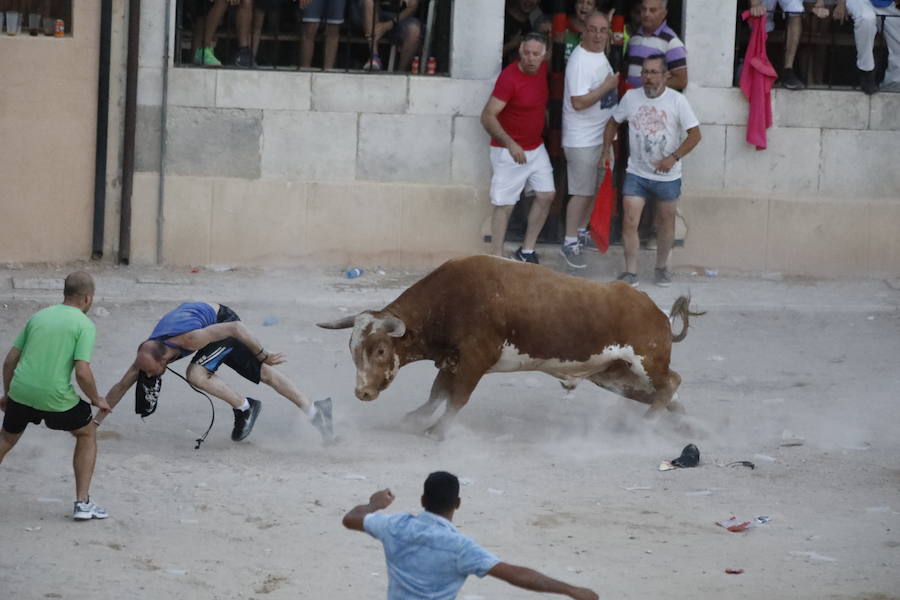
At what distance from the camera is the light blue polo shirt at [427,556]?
205 inches

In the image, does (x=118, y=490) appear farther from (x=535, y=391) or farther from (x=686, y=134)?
(x=686, y=134)

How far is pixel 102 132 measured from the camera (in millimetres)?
13312

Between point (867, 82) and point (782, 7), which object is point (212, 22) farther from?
point (867, 82)

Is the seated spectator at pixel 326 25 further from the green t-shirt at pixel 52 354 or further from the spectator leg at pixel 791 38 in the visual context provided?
the green t-shirt at pixel 52 354

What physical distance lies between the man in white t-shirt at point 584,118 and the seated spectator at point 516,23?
636 mm

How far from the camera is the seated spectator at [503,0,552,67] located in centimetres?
1405

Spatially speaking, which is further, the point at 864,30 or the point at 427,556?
the point at 864,30

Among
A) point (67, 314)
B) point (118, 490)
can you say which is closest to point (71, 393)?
point (67, 314)

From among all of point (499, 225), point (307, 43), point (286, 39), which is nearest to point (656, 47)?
point (499, 225)

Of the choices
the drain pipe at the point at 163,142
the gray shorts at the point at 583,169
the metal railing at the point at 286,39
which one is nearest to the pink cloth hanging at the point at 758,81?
the gray shorts at the point at 583,169

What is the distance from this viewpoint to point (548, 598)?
23.6 feet

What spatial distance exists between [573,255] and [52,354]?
6947 mm

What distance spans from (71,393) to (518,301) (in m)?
3.10

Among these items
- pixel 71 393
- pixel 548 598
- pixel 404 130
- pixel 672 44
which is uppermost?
pixel 672 44
